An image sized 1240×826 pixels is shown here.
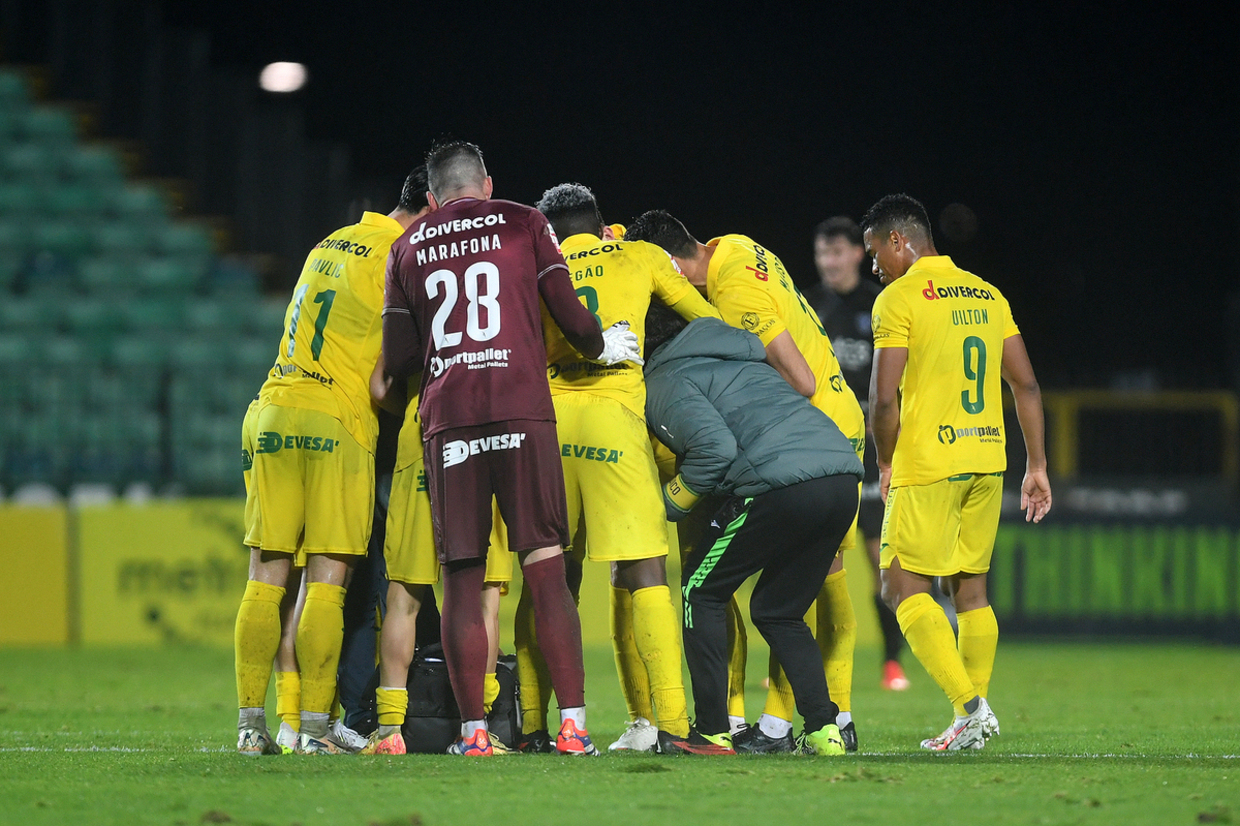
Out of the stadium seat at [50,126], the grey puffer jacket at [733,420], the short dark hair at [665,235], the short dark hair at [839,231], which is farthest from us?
the stadium seat at [50,126]

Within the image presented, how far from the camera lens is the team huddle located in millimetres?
5168

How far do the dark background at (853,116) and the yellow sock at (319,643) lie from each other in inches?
548

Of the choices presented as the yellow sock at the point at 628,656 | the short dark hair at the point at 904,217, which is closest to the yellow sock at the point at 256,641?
the yellow sock at the point at 628,656

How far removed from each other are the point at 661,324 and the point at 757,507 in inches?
34.9

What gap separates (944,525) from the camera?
19.6 feet

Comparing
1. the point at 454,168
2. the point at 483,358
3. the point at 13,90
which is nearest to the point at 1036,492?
the point at 483,358

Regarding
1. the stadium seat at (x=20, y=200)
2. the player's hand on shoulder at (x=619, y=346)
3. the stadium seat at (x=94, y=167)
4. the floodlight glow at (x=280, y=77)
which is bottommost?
the player's hand on shoulder at (x=619, y=346)

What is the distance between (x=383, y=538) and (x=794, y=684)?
1935mm

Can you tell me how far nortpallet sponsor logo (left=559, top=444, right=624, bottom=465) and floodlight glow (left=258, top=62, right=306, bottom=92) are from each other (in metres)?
14.1

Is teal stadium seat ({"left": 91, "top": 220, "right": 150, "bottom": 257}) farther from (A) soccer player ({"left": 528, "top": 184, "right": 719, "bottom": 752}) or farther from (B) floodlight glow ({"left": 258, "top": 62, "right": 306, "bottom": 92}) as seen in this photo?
(A) soccer player ({"left": 528, "top": 184, "right": 719, "bottom": 752})

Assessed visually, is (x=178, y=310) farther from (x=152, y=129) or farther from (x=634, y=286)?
(x=634, y=286)

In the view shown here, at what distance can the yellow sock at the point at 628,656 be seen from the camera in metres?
5.74

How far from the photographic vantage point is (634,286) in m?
5.52

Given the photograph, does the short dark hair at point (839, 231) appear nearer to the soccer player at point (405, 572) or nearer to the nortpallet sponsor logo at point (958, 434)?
the nortpallet sponsor logo at point (958, 434)
